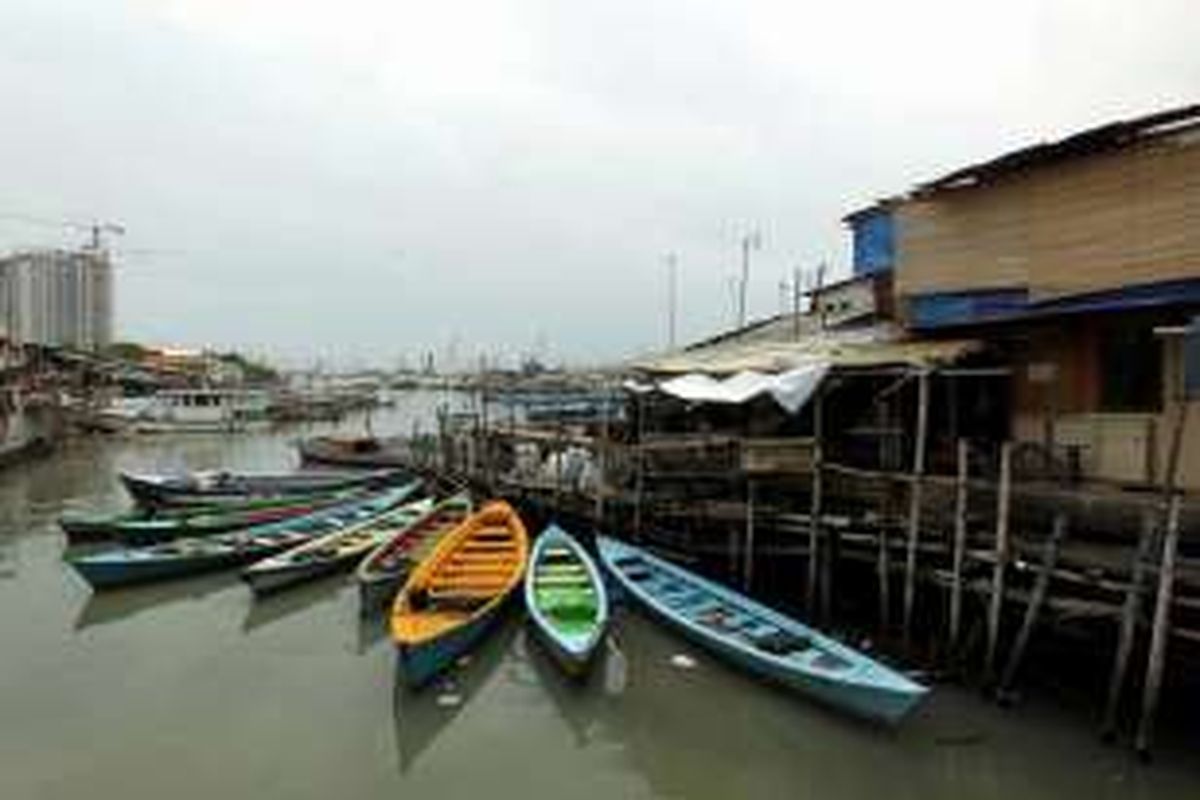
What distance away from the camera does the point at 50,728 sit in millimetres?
13875

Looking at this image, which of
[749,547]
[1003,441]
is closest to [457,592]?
[749,547]

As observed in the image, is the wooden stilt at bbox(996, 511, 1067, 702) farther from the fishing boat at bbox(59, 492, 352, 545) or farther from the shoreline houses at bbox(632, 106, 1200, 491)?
the fishing boat at bbox(59, 492, 352, 545)

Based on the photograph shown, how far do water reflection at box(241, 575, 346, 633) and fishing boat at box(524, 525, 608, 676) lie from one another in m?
3.29

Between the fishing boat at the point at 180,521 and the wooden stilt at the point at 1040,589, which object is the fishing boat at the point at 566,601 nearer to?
the wooden stilt at the point at 1040,589

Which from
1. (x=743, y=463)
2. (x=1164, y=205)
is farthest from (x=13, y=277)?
(x=1164, y=205)

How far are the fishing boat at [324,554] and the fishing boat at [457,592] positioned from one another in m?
2.11

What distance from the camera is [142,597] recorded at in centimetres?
2064

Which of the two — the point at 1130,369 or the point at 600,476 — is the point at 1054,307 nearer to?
the point at 1130,369

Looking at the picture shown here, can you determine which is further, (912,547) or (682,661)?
(682,661)

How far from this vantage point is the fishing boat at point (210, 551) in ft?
68.6

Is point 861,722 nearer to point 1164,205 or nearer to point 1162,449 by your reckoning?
point 1162,449

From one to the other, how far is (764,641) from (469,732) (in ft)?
11.2

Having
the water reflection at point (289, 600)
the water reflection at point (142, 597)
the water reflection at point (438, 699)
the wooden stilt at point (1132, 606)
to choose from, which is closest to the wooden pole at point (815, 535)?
the water reflection at point (438, 699)

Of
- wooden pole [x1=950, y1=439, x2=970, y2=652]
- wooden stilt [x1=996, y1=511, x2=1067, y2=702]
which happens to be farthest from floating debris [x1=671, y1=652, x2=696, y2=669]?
wooden stilt [x1=996, y1=511, x2=1067, y2=702]
